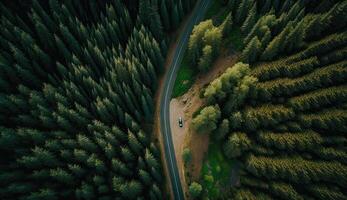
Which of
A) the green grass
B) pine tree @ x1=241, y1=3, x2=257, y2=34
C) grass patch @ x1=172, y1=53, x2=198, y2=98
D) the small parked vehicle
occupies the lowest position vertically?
the green grass

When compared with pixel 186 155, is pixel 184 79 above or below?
above

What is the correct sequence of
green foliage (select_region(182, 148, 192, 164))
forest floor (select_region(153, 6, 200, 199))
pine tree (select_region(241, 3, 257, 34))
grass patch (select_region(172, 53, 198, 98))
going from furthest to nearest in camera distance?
grass patch (select_region(172, 53, 198, 98))
pine tree (select_region(241, 3, 257, 34))
forest floor (select_region(153, 6, 200, 199))
green foliage (select_region(182, 148, 192, 164))

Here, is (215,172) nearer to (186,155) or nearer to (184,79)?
(186,155)

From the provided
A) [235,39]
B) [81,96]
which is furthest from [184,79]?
[81,96]

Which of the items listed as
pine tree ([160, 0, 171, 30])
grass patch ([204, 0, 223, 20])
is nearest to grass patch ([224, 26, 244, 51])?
grass patch ([204, 0, 223, 20])

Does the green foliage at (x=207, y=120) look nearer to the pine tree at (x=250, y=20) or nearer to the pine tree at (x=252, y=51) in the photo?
the pine tree at (x=252, y=51)

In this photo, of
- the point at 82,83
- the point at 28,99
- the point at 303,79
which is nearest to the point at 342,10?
the point at 303,79

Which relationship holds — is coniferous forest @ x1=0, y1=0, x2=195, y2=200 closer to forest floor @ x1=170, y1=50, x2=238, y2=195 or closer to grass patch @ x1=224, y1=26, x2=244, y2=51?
forest floor @ x1=170, y1=50, x2=238, y2=195
